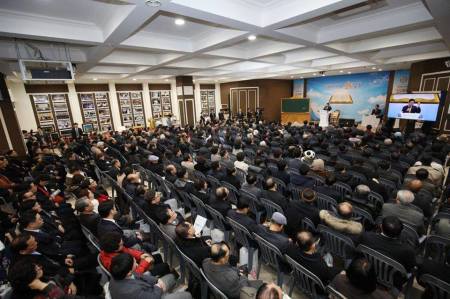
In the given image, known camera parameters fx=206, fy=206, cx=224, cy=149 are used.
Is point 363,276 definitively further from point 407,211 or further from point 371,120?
point 371,120

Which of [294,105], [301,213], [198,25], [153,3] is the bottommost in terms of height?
[301,213]

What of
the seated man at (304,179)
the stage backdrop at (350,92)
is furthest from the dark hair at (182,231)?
the stage backdrop at (350,92)

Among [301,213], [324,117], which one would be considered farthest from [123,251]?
[324,117]

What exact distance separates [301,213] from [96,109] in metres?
14.8

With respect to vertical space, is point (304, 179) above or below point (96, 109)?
below

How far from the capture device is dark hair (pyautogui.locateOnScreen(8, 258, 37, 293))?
5.44ft

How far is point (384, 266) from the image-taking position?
2107 millimetres

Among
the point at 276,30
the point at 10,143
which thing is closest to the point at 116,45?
the point at 276,30

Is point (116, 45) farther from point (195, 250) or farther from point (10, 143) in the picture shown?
point (10, 143)

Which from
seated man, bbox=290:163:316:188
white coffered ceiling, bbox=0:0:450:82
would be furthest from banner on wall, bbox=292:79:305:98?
seated man, bbox=290:163:316:188

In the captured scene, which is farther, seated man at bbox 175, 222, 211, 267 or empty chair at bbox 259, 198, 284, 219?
empty chair at bbox 259, 198, 284, 219

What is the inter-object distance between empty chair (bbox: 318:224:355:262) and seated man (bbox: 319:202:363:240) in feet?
0.48

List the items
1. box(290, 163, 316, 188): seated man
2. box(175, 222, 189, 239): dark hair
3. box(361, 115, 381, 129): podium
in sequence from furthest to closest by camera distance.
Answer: box(361, 115, 381, 129): podium
box(290, 163, 316, 188): seated man
box(175, 222, 189, 239): dark hair

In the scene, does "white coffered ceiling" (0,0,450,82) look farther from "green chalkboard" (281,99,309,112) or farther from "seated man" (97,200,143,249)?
"green chalkboard" (281,99,309,112)
